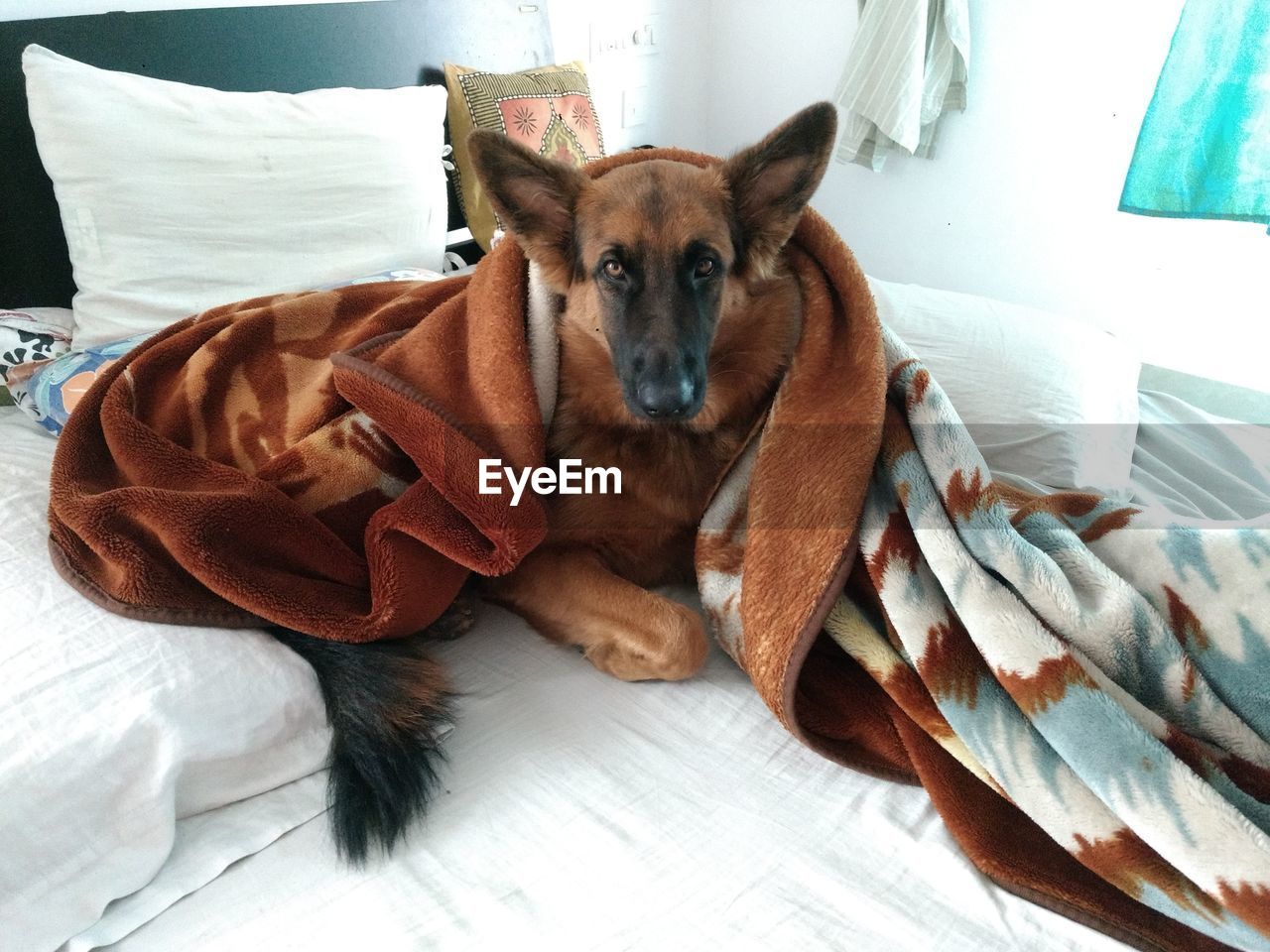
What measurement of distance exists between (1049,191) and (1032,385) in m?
1.64

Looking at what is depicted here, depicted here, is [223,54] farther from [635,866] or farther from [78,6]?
[635,866]

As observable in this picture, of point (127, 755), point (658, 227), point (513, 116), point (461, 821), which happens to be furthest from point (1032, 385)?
point (513, 116)

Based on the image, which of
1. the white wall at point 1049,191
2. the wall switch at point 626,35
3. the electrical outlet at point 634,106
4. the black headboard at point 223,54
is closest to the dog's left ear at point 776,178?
the black headboard at point 223,54

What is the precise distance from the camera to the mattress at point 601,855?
A: 0.67 meters

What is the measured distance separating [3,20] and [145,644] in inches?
51.9

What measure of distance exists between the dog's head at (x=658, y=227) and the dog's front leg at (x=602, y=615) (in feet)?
0.75

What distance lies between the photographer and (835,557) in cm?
86

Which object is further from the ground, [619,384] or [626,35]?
[626,35]

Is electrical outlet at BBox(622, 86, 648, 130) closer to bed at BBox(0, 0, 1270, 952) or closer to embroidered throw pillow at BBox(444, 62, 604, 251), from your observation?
embroidered throw pillow at BBox(444, 62, 604, 251)

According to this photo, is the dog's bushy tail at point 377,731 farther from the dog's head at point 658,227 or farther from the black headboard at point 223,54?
the black headboard at point 223,54

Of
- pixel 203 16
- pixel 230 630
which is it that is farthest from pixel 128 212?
pixel 230 630

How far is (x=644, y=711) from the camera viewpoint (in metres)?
0.91

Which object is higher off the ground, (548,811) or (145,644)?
(145,644)

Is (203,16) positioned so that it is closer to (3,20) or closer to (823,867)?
(3,20)
